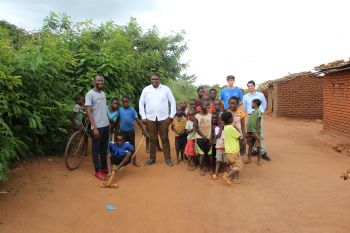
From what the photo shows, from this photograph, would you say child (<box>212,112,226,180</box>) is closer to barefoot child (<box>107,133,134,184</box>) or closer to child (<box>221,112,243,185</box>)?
child (<box>221,112,243,185</box>)

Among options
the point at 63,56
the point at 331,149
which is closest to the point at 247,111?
the point at 331,149

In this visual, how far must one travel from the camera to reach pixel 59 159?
6.54 m

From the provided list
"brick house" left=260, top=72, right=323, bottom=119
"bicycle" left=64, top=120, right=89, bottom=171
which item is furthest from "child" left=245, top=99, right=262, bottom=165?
"brick house" left=260, top=72, right=323, bottom=119

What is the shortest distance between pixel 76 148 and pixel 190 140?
2152 millimetres

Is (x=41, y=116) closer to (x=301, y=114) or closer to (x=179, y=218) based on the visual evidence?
(x=179, y=218)

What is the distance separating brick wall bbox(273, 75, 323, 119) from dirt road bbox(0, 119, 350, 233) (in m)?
11.5

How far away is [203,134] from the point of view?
20.9 ft

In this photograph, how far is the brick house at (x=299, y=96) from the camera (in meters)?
17.7

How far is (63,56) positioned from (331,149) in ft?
24.7

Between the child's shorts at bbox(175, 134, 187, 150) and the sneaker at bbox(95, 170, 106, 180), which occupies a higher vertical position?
the child's shorts at bbox(175, 134, 187, 150)

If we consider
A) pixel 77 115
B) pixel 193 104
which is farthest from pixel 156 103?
pixel 77 115

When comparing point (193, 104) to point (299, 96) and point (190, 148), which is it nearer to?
point (190, 148)

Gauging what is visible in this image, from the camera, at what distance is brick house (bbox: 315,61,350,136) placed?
34.5ft

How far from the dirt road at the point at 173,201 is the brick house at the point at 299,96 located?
1146cm
